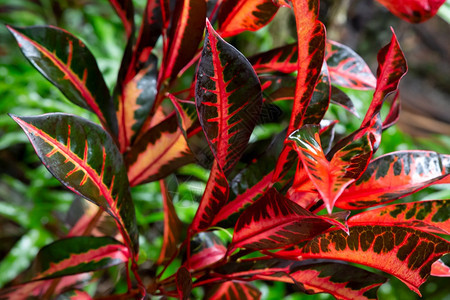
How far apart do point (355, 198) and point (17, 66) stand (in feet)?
4.42

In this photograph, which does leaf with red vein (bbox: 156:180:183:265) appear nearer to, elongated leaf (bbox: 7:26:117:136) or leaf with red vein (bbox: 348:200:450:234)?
elongated leaf (bbox: 7:26:117:136)

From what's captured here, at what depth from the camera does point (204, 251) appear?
1.47 feet

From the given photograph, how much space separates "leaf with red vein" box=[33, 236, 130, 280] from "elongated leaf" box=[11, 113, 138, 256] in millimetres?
68

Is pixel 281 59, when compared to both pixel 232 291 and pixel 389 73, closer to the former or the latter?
pixel 389 73

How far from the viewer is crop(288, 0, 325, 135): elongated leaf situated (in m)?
0.30

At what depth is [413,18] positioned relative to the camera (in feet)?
1.37

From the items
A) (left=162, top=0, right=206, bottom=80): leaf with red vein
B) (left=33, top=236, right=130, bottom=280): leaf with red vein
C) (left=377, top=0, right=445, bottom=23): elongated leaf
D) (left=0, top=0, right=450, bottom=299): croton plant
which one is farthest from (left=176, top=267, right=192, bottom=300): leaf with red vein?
(left=377, top=0, right=445, bottom=23): elongated leaf

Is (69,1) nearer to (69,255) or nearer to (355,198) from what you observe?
(69,255)

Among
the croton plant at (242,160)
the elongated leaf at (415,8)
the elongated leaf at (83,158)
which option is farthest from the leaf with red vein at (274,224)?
the elongated leaf at (415,8)

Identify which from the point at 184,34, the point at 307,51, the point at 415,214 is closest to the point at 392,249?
the point at 415,214

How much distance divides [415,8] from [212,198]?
28 cm

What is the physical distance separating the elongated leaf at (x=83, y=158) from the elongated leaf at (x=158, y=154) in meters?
0.07

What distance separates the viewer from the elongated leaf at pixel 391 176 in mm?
354

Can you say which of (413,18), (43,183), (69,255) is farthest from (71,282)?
(43,183)
